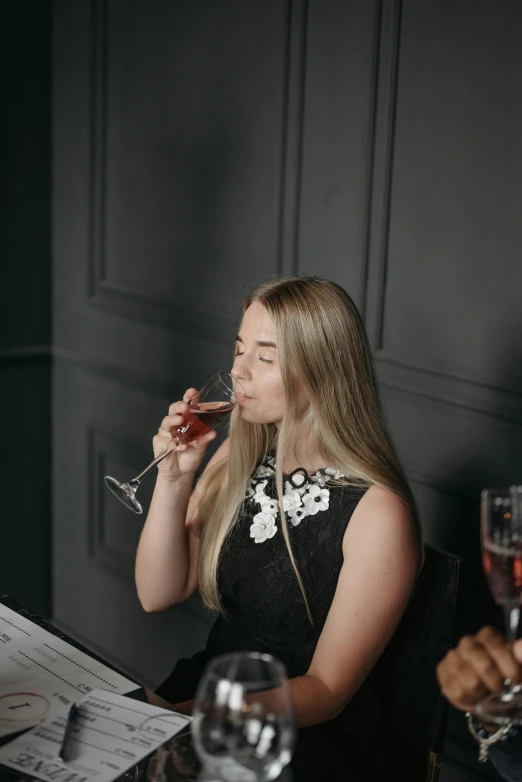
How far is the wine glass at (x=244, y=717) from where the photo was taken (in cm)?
94

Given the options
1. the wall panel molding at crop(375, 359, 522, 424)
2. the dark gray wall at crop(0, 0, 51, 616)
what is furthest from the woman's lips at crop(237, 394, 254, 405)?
the dark gray wall at crop(0, 0, 51, 616)

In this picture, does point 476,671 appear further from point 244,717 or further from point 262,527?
point 262,527

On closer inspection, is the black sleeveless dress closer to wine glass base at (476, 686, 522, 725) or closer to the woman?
the woman

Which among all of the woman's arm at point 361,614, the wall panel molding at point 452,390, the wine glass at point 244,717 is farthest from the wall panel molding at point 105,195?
the wine glass at point 244,717

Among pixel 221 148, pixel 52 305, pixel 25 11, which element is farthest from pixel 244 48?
pixel 52 305

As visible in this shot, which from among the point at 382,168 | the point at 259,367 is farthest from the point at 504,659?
the point at 382,168

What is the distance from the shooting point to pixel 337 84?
2430 millimetres

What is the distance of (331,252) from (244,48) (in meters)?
0.62

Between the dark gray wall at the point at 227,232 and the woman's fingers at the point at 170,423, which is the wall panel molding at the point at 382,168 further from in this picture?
the woman's fingers at the point at 170,423

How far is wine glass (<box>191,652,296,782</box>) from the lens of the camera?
36.9 inches

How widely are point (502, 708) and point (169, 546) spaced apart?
0.89 metres

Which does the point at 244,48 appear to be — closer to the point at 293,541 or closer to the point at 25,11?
the point at 25,11

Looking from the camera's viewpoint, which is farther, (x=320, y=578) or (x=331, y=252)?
(x=331, y=252)

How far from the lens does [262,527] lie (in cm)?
190
